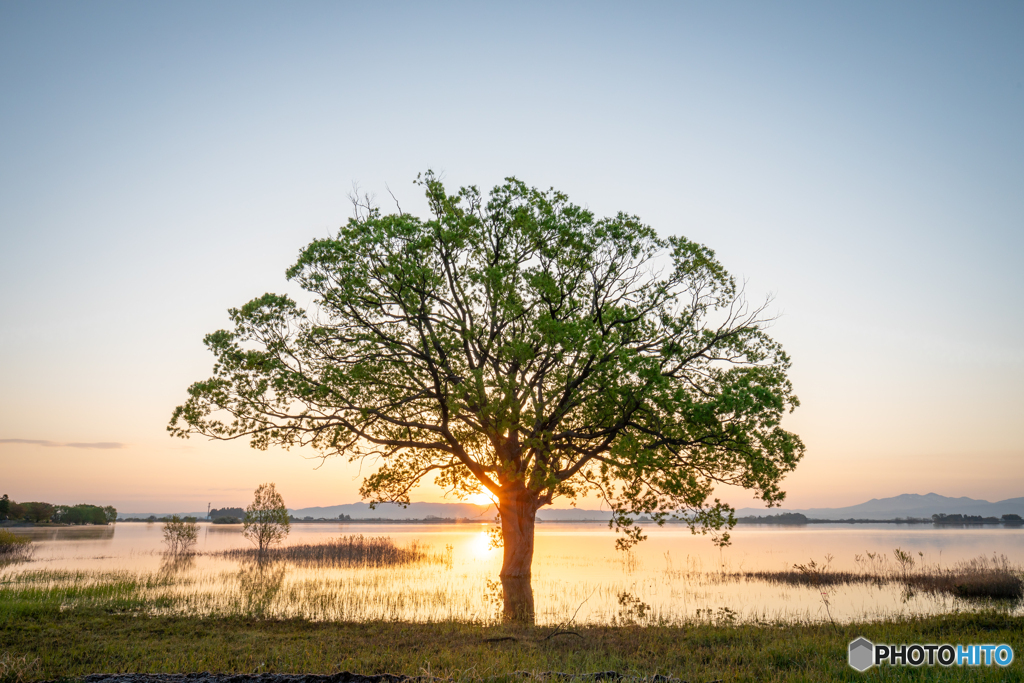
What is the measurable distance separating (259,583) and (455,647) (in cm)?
2184

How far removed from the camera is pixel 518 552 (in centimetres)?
1809

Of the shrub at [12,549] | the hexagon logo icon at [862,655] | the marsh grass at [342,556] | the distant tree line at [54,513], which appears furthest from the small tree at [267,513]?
the distant tree line at [54,513]

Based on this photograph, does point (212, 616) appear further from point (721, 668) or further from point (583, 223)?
point (583, 223)

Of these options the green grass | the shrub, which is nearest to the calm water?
the shrub

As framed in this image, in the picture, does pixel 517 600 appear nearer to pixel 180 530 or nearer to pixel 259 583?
pixel 259 583

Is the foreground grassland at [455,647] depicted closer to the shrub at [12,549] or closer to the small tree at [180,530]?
the shrub at [12,549]

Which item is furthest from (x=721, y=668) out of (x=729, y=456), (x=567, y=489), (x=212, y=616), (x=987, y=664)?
(x=212, y=616)

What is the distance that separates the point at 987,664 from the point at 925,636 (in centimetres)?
453

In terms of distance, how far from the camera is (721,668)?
11609 mm

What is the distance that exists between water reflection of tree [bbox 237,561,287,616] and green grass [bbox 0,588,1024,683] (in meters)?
3.56

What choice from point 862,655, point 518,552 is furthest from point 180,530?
point 862,655

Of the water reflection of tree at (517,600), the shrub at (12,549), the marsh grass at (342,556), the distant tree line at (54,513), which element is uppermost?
the water reflection of tree at (517,600)

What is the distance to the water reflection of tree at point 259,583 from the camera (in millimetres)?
22406
